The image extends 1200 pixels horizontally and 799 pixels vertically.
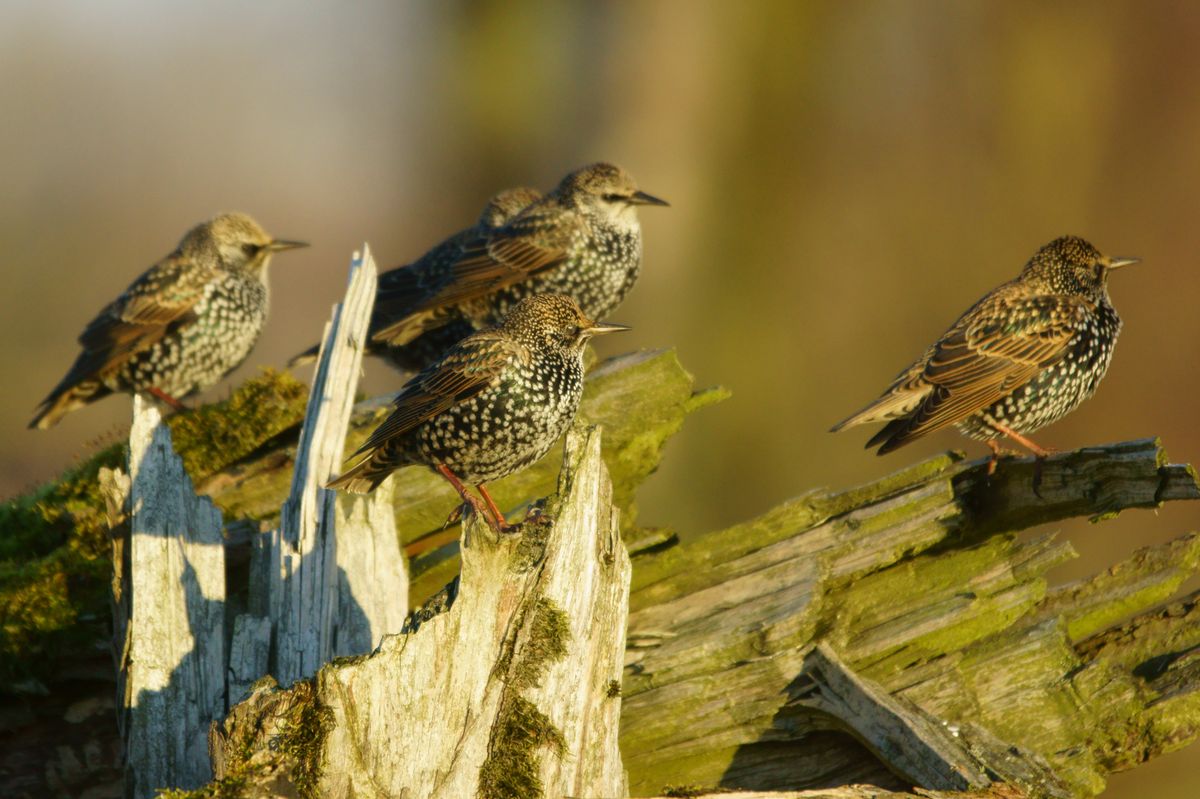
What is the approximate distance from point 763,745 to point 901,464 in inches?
363

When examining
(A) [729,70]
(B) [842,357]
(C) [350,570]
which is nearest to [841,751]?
(C) [350,570]

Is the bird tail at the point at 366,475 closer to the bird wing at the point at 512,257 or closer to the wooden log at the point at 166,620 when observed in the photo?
the wooden log at the point at 166,620

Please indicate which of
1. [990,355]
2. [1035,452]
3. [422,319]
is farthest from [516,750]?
[422,319]

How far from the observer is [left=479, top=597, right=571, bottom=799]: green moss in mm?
4469

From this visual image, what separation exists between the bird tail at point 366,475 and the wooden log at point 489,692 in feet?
4.92

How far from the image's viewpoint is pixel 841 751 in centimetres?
598

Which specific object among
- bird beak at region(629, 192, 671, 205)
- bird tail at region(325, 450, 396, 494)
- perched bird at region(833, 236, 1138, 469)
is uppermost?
bird beak at region(629, 192, 671, 205)

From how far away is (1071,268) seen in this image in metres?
7.41

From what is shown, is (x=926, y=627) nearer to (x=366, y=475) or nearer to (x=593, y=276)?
(x=366, y=475)

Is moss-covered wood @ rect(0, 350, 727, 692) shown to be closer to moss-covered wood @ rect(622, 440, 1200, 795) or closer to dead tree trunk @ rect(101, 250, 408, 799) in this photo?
dead tree trunk @ rect(101, 250, 408, 799)

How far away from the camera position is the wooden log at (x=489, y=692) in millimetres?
4043

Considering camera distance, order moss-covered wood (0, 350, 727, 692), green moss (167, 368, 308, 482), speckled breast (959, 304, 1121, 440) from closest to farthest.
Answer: moss-covered wood (0, 350, 727, 692), speckled breast (959, 304, 1121, 440), green moss (167, 368, 308, 482)

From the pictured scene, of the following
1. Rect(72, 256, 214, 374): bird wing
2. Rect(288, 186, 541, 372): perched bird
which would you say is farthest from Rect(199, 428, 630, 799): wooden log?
Rect(72, 256, 214, 374): bird wing

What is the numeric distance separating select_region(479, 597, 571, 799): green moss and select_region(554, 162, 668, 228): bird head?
4.52m
